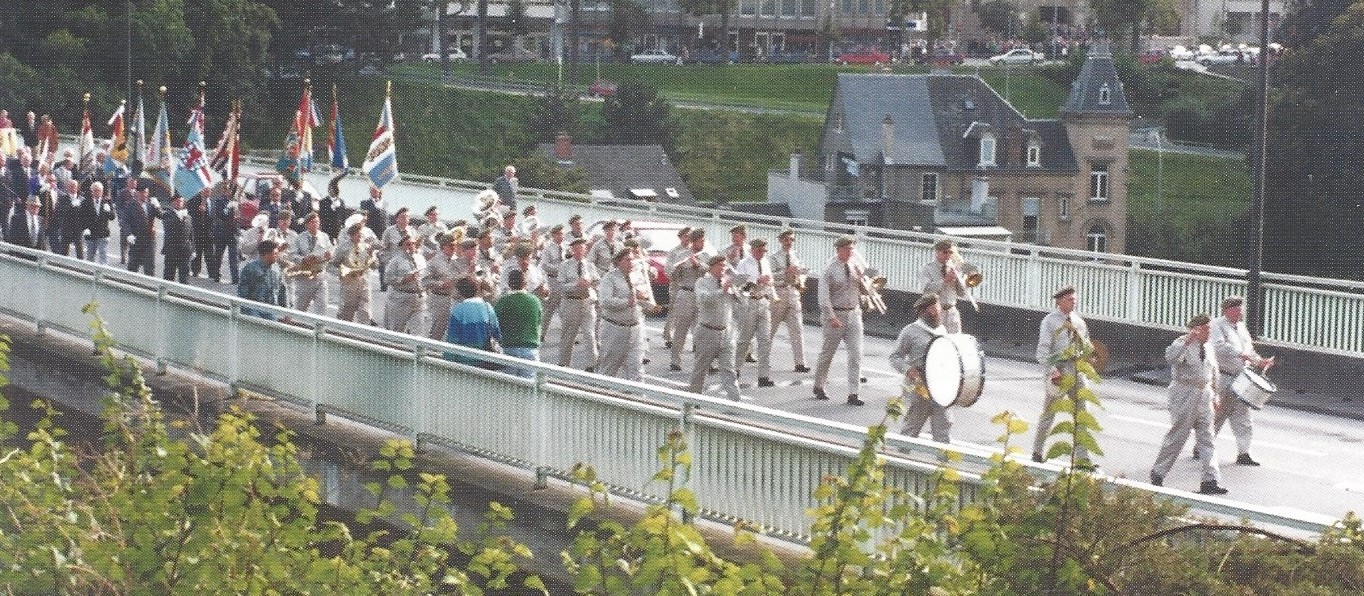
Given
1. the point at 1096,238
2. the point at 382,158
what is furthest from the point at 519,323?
the point at 1096,238

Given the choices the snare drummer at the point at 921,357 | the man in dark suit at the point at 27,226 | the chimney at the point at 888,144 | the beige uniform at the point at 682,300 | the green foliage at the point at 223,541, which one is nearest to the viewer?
the green foliage at the point at 223,541

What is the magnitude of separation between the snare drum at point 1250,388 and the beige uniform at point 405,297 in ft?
28.8

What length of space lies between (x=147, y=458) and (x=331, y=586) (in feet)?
4.81

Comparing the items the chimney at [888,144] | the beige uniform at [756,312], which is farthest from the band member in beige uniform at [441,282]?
the chimney at [888,144]

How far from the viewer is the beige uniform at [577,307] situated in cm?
2408

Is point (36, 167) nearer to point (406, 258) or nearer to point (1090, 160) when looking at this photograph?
point (406, 258)

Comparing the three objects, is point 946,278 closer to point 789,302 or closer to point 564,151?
point 789,302

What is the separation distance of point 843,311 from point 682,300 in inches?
94.2

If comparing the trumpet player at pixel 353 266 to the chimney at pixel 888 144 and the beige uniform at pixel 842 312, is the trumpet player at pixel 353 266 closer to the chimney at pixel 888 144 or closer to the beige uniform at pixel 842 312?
the beige uniform at pixel 842 312

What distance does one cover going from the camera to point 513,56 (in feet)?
481

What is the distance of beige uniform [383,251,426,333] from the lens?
24.4 metres

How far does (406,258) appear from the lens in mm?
24625

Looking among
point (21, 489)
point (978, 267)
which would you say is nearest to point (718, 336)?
point (978, 267)

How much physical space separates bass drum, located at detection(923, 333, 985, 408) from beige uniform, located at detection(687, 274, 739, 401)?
4.31 m
